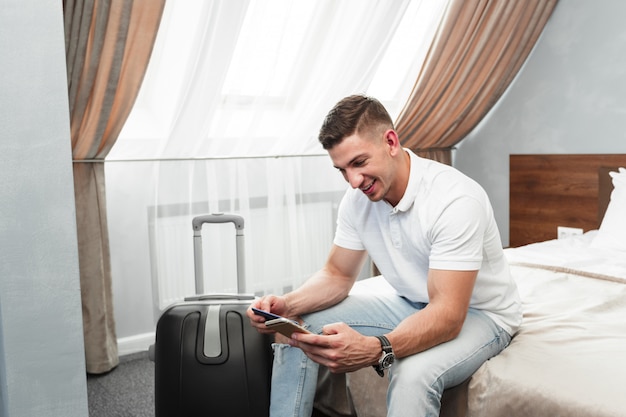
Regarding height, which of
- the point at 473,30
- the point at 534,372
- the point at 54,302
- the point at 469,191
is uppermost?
the point at 473,30

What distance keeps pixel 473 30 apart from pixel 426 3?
1.05 feet

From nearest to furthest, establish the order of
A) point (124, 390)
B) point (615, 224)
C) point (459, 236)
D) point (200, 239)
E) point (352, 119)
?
point (459, 236) → point (352, 119) → point (200, 239) → point (124, 390) → point (615, 224)

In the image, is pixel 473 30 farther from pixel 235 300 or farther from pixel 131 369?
pixel 131 369

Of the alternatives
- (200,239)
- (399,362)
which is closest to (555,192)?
(200,239)

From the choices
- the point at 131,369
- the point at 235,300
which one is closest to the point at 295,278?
the point at 131,369

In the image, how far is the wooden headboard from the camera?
3262 millimetres

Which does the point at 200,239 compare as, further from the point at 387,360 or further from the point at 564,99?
the point at 564,99

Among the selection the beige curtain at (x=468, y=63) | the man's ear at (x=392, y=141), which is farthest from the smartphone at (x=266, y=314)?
the beige curtain at (x=468, y=63)

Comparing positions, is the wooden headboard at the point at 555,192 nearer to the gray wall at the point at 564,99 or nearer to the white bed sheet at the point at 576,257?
the gray wall at the point at 564,99

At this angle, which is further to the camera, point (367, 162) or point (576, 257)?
point (576, 257)

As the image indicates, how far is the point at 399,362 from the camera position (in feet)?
4.83

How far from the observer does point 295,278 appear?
3.36 meters

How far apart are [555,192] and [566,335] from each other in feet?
6.55

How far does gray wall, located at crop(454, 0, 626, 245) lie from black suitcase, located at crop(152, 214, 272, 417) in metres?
2.42
